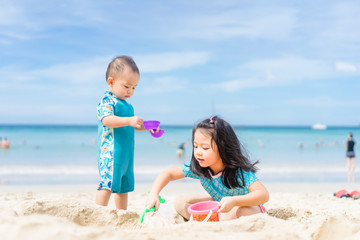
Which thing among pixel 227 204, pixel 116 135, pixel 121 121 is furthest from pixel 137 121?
pixel 227 204

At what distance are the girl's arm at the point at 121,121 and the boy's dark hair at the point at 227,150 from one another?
47 cm

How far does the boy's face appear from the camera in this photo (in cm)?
334

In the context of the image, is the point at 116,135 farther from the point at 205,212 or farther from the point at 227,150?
the point at 205,212

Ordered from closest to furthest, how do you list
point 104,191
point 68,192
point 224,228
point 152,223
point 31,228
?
point 31,228 → point 224,228 → point 152,223 → point 104,191 → point 68,192

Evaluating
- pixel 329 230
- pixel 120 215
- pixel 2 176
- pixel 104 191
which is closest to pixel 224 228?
pixel 329 230

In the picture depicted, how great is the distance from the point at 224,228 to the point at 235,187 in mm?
782

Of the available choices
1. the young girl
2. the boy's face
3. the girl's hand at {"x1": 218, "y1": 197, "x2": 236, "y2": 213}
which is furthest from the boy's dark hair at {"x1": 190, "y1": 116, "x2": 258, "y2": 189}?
the boy's face

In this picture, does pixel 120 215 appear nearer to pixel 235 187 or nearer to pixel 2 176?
pixel 235 187

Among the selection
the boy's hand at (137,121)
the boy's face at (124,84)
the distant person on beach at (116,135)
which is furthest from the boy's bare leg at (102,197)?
the boy's face at (124,84)

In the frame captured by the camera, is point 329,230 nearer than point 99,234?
A: No

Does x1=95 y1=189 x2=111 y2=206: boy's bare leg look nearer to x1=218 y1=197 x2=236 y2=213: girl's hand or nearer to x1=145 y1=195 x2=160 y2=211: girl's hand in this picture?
x1=145 y1=195 x2=160 y2=211: girl's hand

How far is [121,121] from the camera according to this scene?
123 inches

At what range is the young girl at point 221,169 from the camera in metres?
2.68

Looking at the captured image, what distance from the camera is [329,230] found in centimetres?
216
